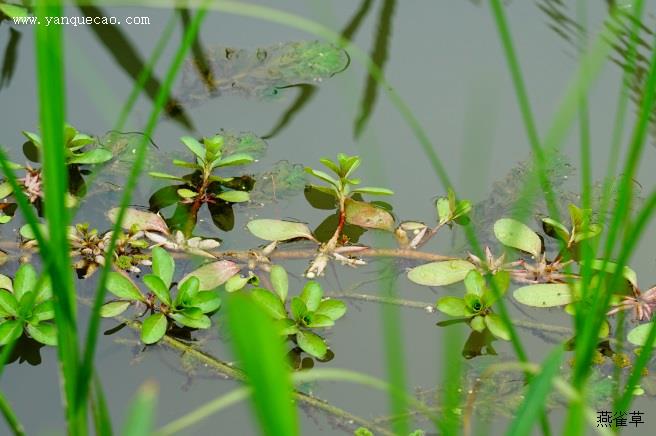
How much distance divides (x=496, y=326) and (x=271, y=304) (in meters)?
0.39

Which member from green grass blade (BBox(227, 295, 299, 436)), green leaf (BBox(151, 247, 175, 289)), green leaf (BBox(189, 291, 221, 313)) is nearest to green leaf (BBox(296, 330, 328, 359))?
green leaf (BBox(189, 291, 221, 313))

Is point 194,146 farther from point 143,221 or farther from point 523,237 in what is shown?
point 523,237

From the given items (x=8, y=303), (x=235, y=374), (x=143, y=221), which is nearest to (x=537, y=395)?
(x=235, y=374)

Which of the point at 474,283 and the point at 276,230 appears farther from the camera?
the point at 276,230

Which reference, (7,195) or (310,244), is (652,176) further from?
(7,195)

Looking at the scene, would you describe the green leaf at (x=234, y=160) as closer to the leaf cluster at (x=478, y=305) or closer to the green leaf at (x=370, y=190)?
the green leaf at (x=370, y=190)

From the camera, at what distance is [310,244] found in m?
1.79

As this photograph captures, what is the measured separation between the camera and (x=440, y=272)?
1.70 m

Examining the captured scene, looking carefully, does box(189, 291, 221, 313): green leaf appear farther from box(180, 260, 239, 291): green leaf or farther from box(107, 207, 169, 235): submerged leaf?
box(107, 207, 169, 235): submerged leaf

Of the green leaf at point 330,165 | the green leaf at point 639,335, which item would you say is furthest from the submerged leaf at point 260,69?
the green leaf at point 639,335

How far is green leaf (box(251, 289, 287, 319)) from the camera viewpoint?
1571 mm

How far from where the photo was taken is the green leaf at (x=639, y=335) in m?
1.56

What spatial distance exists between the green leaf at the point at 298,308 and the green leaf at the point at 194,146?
0.46m

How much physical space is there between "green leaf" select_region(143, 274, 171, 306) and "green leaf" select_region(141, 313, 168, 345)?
0.03 metres
